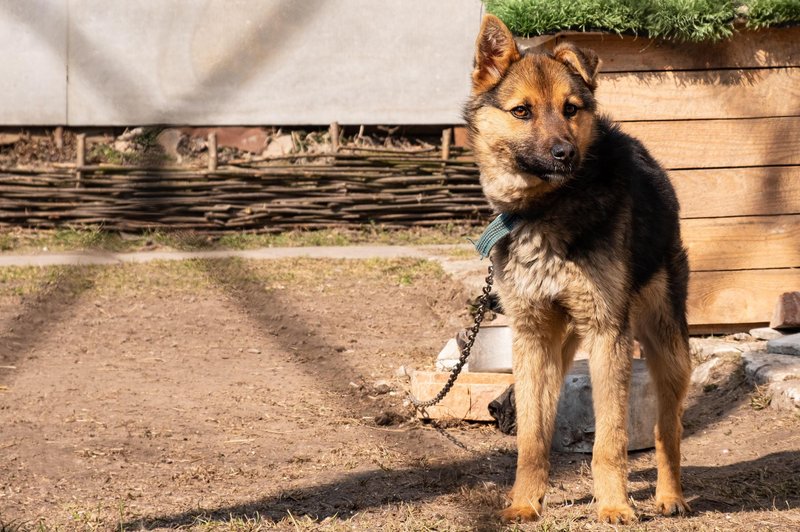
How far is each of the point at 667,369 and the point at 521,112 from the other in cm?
124

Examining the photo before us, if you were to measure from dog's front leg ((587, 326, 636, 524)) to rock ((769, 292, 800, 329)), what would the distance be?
2.77m

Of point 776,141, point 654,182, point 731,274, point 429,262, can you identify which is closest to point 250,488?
point 654,182

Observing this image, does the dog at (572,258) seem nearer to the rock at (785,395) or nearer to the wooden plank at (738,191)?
the rock at (785,395)

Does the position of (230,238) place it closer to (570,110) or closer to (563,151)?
(570,110)

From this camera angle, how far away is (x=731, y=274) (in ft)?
20.4

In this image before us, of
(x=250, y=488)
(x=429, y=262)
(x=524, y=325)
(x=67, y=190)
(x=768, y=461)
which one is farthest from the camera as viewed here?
(x=67, y=190)

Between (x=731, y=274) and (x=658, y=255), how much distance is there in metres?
2.39

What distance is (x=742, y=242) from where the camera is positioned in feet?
20.4

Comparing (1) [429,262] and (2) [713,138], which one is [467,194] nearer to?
(1) [429,262]

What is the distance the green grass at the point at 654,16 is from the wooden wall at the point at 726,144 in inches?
6.2

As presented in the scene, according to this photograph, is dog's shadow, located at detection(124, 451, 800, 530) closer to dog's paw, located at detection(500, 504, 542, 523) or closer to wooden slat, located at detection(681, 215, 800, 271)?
dog's paw, located at detection(500, 504, 542, 523)

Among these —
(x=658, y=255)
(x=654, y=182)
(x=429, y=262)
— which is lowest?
(x=429, y=262)

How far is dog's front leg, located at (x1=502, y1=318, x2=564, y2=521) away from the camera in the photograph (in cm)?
380

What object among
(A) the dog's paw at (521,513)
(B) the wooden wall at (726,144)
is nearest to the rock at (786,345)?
(B) the wooden wall at (726,144)
